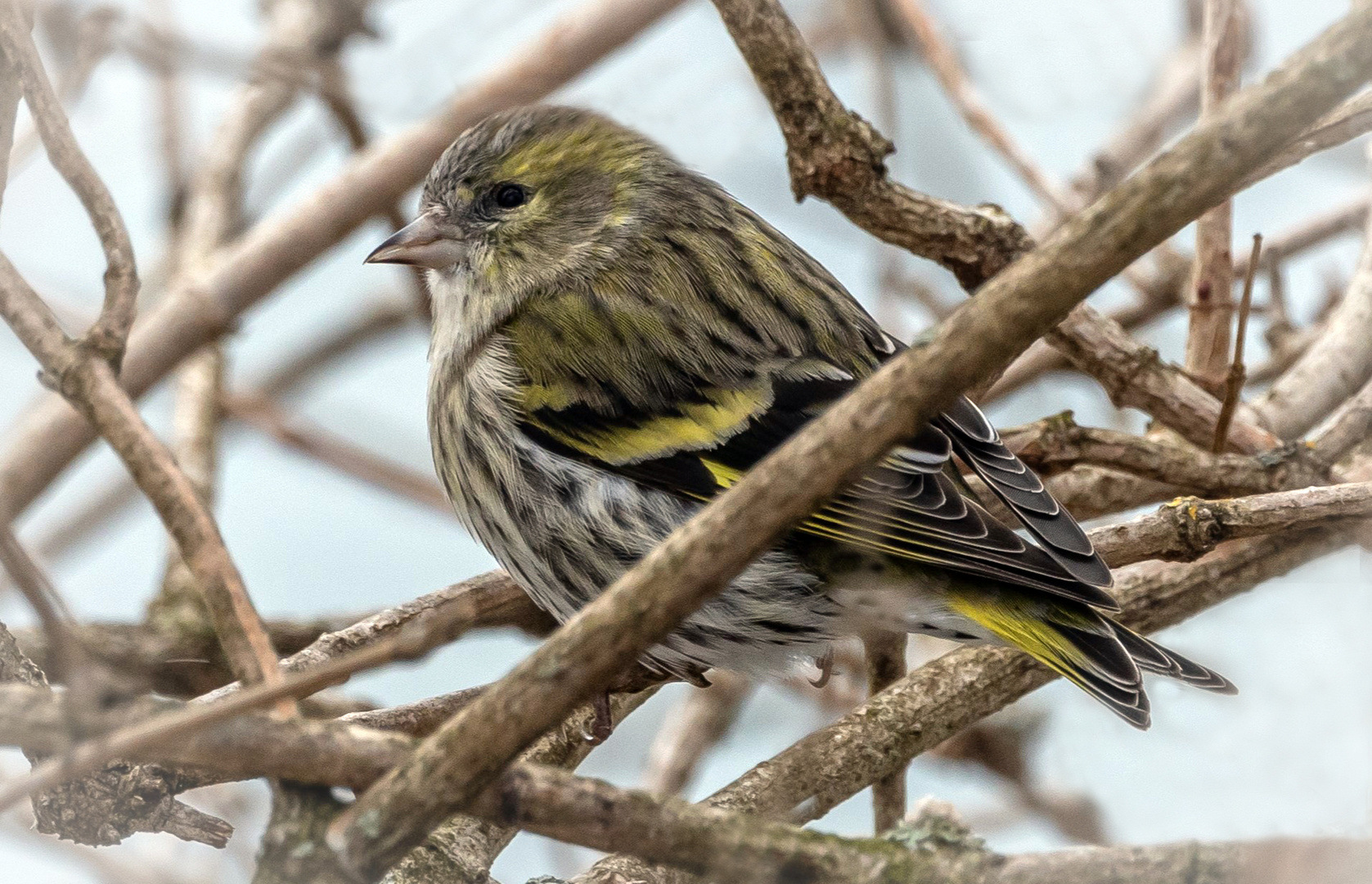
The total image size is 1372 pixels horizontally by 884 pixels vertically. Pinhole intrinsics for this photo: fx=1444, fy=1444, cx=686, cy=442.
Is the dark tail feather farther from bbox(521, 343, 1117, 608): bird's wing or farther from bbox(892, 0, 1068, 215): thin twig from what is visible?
bbox(892, 0, 1068, 215): thin twig

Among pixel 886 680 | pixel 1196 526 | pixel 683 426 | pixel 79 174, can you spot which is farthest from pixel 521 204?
pixel 1196 526

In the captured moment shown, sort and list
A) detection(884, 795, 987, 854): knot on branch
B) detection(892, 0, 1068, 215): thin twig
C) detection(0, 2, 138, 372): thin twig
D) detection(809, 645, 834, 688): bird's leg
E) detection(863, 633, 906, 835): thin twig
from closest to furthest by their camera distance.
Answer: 1. detection(884, 795, 987, 854): knot on branch
2. detection(0, 2, 138, 372): thin twig
3. detection(863, 633, 906, 835): thin twig
4. detection(809, 645, 834, 688): bird's leg
5. detection(892, 0, 1068, 215): thin twig

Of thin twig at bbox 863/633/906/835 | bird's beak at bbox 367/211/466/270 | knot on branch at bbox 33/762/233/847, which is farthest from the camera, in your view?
bird's beak at bbox 367/211/466/270

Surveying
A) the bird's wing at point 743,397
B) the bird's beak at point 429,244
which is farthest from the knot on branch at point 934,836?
the bird's beak at point 429,244

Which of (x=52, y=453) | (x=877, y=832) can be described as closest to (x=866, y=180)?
(x=877, y=832)

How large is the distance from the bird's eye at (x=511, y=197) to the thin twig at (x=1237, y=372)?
1.75m

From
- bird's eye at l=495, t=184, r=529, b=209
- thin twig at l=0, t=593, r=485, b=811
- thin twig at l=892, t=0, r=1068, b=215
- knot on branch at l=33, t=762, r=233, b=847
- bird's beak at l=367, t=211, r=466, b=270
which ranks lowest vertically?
thin twig at l=0, t=593, r=485, b=811

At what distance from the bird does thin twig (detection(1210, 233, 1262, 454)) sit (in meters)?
0.49

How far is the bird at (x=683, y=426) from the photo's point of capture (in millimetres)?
2818

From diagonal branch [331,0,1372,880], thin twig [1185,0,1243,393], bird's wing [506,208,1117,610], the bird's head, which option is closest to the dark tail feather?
bird's wing [506,208,1117,610]

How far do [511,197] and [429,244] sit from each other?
24 centimetres

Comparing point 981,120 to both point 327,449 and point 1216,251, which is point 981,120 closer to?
point 1216,251

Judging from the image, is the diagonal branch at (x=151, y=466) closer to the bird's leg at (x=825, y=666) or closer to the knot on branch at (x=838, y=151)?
the knot on branch at (x=838, y=151)

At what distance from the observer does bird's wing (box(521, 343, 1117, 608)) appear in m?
2.78
